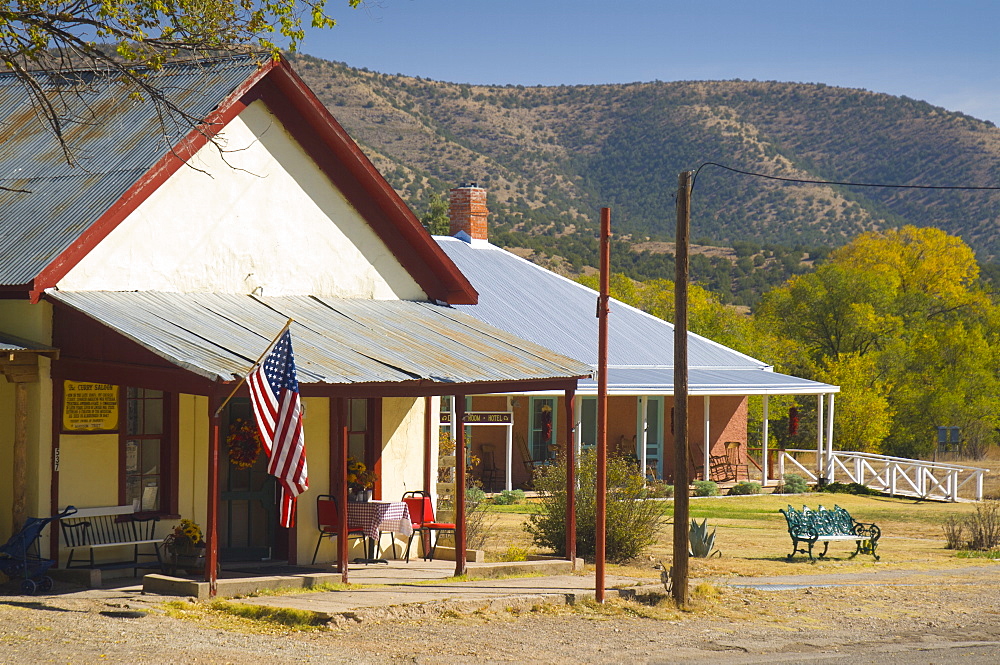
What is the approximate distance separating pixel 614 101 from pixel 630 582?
105648mm

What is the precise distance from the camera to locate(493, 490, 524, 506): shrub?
80.4 feet

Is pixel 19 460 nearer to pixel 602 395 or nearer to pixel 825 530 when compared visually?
pixel 602 395

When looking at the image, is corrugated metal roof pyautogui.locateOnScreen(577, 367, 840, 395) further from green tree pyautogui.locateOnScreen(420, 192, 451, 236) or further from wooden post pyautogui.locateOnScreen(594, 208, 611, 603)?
green tree pyautogui.locateOnScreen(420, 192, 451, 236)

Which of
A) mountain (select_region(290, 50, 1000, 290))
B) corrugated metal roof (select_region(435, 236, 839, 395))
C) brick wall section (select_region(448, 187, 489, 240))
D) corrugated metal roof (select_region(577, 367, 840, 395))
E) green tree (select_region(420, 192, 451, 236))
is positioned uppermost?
mountain (select_region(290, 50, 1000, 290))

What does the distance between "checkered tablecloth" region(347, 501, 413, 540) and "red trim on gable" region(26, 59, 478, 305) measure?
3.58 m

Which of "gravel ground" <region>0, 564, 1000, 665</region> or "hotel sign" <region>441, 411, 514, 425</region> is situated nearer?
"gravel ground" <region>0, 564, 1000, 665</region>

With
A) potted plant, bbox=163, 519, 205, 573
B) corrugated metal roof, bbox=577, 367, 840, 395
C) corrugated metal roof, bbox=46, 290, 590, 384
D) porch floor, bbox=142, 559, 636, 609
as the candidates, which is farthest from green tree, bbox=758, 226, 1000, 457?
potted plant, bbox=163, 519, 205, 573

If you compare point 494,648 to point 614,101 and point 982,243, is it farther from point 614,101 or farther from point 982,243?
point 614,101

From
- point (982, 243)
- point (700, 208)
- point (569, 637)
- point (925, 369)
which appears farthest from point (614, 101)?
point (569, 637)

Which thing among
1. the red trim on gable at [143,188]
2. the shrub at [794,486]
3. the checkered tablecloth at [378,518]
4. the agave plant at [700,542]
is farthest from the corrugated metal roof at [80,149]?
the shrub at [794,486]

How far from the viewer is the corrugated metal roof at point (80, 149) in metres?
12.6

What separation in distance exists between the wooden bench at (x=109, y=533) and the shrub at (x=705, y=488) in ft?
52.5

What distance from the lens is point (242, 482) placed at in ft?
46.6

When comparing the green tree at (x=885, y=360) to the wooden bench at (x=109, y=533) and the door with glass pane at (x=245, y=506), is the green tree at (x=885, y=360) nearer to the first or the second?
the door with glass pane at (x=245, y=506)
